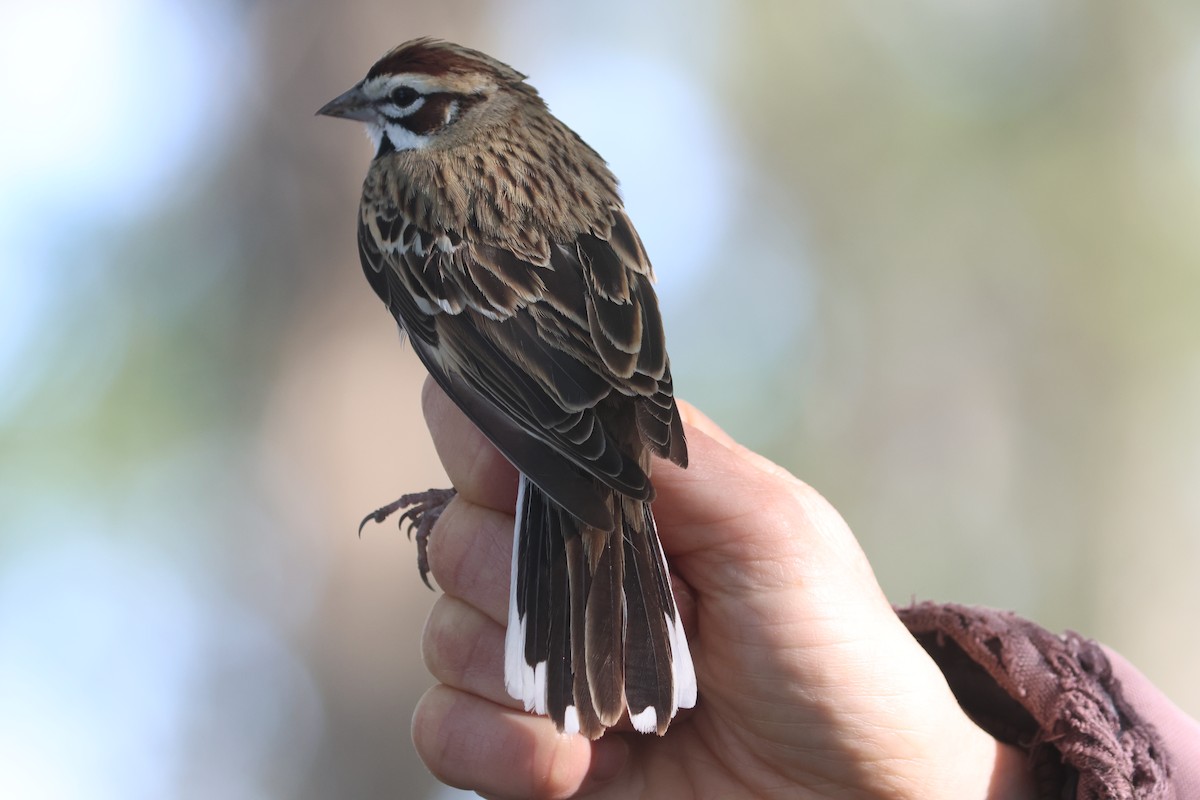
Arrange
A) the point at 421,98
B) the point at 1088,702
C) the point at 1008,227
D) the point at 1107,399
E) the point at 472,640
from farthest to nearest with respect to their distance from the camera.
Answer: the point at 1008,227 < the point at 1107,399 < the point at 421,98 < the point at 472,640 < the point at 1088,702

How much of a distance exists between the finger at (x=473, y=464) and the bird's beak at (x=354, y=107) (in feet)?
4.16

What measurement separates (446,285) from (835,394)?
337 inches

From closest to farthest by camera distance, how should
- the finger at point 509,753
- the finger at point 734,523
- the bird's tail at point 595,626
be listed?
the bird's tail at point 595,626 → the finger at point 734,523 → the finger at point 509,753

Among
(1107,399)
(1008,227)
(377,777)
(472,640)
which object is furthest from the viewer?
(1008,227)

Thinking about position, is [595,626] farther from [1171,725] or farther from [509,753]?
[1171,725]

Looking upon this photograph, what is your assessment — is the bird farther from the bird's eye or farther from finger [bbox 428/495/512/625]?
finger [bbox 428/495/512/625]

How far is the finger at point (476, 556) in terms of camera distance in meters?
2.67

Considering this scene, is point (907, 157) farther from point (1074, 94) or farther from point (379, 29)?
point (379, 29)

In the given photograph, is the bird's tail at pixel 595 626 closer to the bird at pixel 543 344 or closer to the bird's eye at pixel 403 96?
the bird at pixel 543 344

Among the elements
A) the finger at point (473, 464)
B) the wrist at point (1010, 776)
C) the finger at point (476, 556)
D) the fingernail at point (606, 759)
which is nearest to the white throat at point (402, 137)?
the finger at point (473, 464)

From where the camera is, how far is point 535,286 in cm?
264

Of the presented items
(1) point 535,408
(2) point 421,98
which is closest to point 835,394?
(2) point 421,98

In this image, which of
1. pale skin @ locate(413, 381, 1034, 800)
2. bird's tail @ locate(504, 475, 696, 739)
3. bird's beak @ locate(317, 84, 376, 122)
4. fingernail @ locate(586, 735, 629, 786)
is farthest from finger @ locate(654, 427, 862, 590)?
bird's beak @ locate(317, 84, 376, 122)

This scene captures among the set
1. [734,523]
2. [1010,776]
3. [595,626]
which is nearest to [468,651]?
[595,626]
